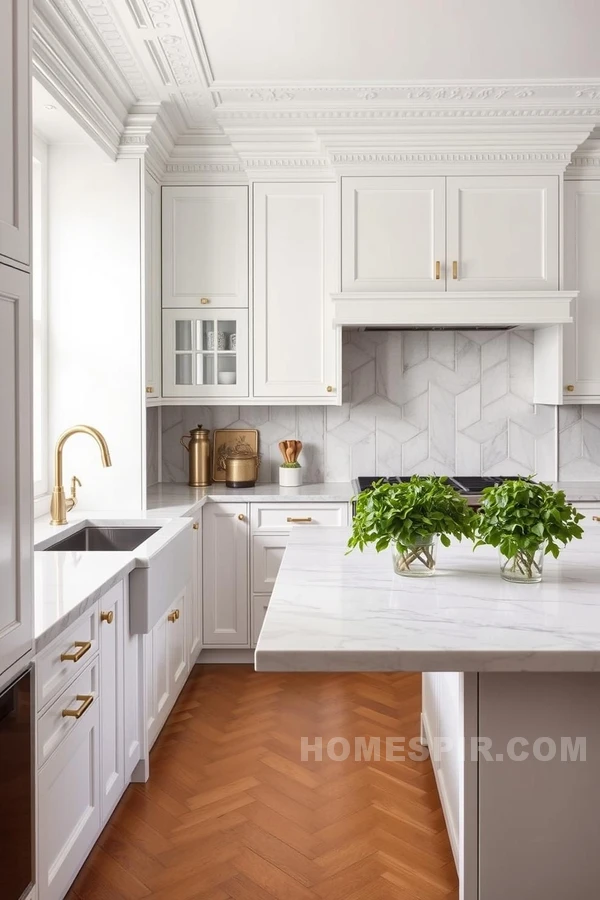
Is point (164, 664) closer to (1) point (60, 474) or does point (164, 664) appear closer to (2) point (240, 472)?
(1) point (60, 474)

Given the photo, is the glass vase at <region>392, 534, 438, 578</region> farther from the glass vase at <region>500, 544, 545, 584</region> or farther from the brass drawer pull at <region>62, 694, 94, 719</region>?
the brass drawer pull at <region>62, 694, 94, 719</region>

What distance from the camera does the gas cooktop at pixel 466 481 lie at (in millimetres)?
3711

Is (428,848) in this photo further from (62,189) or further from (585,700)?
(62,189)

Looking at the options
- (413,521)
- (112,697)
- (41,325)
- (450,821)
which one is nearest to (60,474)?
(41,325)

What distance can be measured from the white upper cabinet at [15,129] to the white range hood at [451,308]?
2.15 m

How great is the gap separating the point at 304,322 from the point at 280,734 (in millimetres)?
1958

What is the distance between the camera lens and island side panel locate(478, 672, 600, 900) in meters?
1.58

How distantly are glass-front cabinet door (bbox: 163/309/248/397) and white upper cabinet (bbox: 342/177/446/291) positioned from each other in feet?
2.07

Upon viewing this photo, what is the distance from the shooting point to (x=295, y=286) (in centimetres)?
389

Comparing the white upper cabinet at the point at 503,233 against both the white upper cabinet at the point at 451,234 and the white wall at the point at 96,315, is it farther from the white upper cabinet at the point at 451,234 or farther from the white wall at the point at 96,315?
the white wall at the point at 96,315

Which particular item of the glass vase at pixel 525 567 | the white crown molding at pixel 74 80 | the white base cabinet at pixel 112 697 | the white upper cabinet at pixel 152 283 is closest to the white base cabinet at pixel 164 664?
the white base cabinet at pixel 112 697

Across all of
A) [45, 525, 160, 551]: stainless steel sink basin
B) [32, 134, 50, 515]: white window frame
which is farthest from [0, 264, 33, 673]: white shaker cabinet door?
[32, 134, 50, 515]: white window frame

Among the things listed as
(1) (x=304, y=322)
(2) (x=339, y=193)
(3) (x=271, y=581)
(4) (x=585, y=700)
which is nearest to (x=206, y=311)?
(1) (x=304, y=322)

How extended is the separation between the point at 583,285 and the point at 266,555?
2.07 m
